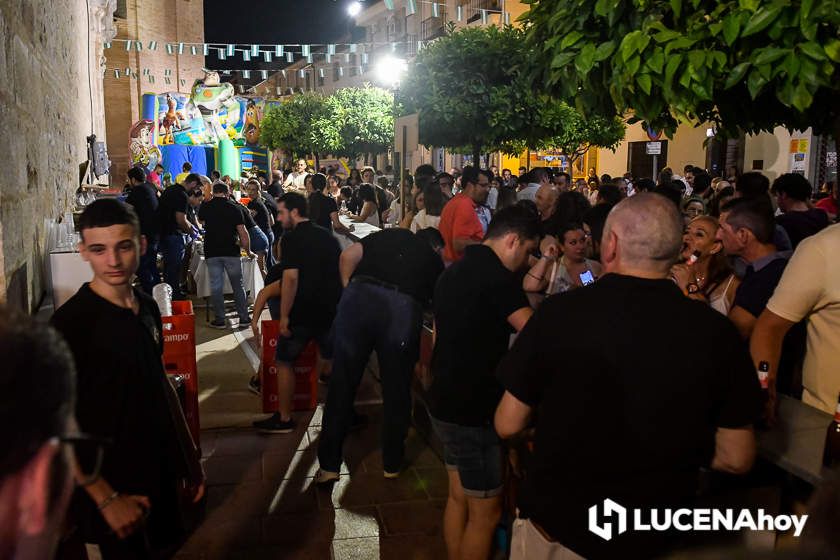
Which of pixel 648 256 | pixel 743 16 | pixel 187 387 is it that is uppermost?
pixel 743 16

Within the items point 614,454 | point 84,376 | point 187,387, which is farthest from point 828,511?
point 187,387

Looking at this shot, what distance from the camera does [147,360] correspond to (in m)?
2.65

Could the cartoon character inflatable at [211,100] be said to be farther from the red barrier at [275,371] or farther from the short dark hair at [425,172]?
the red barrier at [275,371]

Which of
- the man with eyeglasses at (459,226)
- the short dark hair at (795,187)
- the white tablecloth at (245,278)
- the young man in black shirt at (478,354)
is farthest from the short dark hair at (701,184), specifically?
the young man in black shirt at (478,354)

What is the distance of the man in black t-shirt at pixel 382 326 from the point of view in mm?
4727

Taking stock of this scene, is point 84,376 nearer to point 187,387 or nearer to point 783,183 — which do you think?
point 187,387

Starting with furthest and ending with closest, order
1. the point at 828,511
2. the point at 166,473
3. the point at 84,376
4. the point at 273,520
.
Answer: the point at 273,520 → the point at 166,473 → the point at 84,376 → the point at 828,511

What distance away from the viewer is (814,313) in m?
3.09

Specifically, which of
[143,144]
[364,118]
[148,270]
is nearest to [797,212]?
[148,270]

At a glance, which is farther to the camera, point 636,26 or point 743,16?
point 636,26

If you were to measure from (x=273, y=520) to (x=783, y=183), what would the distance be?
4.62m

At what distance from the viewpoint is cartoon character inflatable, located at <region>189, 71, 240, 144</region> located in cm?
3411

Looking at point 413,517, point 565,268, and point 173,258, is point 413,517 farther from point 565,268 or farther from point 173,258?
point 173,258

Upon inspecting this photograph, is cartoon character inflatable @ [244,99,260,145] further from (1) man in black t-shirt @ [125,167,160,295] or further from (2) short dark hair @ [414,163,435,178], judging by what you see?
(2) short dark hair @ [414,163,435,178]
